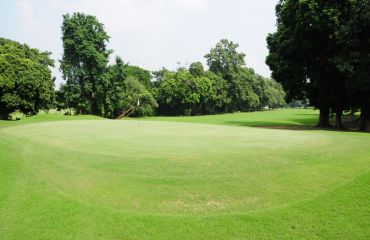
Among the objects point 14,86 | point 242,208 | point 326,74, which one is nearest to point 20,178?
point 242,208

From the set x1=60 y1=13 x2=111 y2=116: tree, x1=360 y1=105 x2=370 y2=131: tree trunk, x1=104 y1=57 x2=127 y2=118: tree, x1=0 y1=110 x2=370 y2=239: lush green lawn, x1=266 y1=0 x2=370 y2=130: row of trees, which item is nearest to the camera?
x1=0 y1=110 x2=370 y2=239: lush green lawn

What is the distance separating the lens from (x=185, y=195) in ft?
27.9

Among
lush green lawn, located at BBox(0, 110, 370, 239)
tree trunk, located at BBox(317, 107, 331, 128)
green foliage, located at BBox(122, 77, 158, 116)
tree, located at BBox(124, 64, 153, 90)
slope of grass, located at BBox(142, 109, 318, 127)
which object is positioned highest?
tree, located at BBox(124, 64, 153, 90)

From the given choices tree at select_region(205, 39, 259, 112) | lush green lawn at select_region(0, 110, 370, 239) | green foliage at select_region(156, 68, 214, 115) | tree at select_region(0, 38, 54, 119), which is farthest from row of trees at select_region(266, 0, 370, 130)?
tree at select_region(205, 39, 259, 112)

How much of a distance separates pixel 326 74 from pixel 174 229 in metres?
29.7

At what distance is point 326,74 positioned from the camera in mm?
32219

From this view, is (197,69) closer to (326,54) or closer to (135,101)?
(135,101)

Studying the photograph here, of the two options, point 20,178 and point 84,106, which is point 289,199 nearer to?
point 20,178

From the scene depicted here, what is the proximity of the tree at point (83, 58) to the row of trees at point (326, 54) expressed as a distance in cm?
4271

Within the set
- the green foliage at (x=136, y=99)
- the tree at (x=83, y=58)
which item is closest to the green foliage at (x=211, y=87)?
the green foliage at (x=136, y=99)

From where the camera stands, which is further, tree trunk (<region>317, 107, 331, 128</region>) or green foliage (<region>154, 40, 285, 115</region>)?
green foliage (<region>154, 40, 285, 115</region>)

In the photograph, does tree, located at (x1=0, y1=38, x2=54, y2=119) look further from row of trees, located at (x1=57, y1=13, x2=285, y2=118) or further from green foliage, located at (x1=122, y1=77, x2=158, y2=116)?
green foliage, located at (x1=122, y1=77, x2=158, y2=116)

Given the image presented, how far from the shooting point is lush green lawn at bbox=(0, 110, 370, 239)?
267 inches

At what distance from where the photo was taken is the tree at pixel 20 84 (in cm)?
5153
